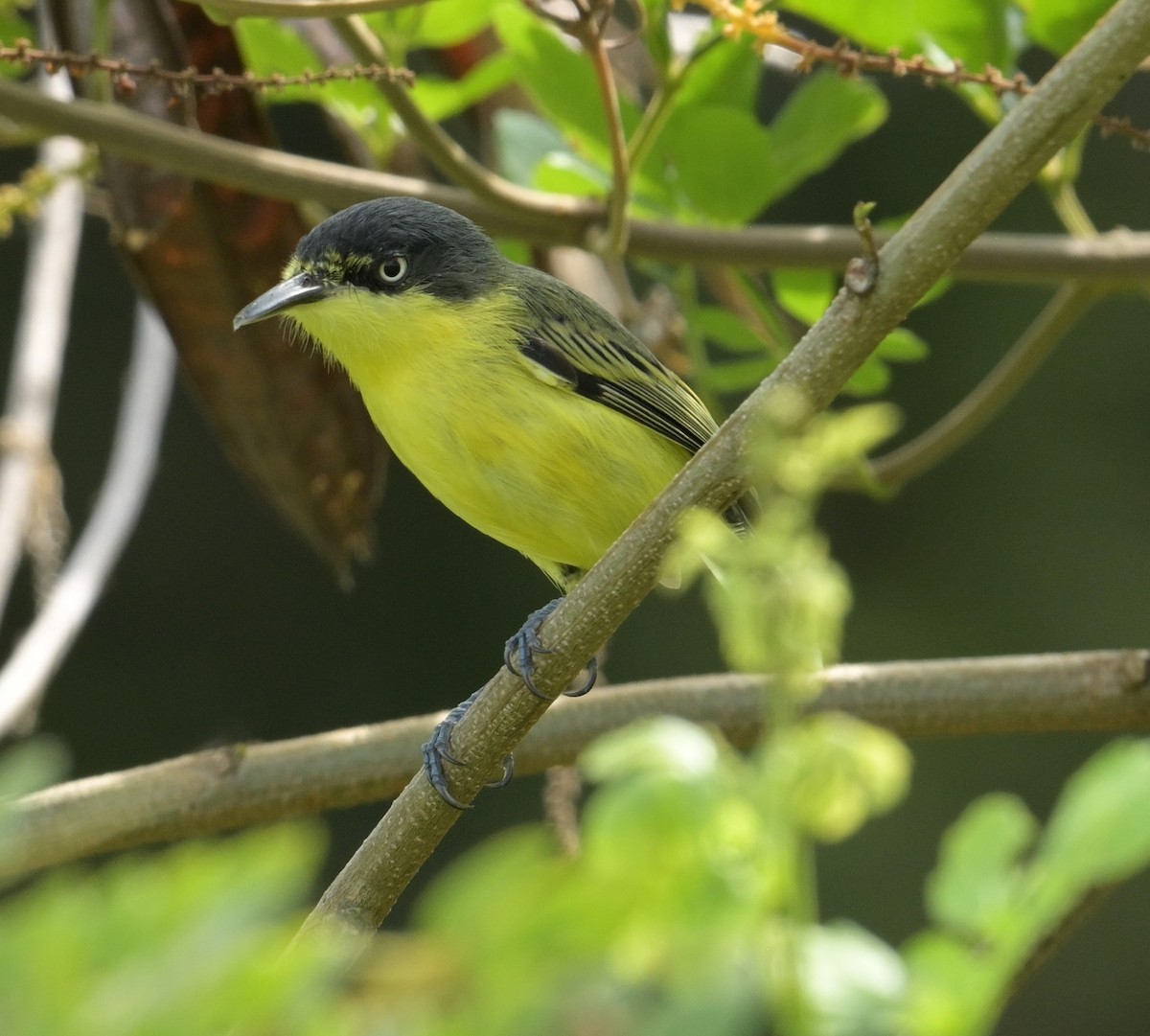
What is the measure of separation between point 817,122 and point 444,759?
1515mm

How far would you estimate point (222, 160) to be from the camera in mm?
2627

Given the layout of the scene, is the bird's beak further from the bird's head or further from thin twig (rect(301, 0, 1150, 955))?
thin twig (rect(301, 0, 1150, 955))

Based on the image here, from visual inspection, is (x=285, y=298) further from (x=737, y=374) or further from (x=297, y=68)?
(x=737, y=374)

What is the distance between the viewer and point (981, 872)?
25.8 inches

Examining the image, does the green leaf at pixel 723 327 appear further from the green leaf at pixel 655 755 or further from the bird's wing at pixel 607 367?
the green leaf at pixel 655 755

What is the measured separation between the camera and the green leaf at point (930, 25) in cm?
273

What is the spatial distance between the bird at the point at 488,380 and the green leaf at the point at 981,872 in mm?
2082

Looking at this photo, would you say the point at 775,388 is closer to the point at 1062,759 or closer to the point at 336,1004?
the point at 336,1004

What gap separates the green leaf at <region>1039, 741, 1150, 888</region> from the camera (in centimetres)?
57

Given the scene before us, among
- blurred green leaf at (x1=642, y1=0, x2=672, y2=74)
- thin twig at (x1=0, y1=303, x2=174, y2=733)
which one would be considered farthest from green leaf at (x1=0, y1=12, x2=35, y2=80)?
blurred green leaf at (x1=642, y1=0, x2=672, y2=74)

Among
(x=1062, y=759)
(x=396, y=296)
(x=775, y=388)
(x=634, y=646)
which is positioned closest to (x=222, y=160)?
(x=396, y=296)

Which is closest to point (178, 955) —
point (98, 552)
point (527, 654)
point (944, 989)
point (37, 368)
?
point (944, 989)

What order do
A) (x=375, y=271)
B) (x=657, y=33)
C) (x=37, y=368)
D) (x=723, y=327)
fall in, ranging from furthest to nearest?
(x=37, y=368) < (x=723, y=327) < (x=375, y=271) < (x=657, y=33)

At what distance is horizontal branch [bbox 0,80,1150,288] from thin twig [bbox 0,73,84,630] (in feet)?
3.11
